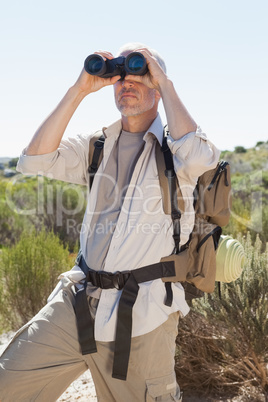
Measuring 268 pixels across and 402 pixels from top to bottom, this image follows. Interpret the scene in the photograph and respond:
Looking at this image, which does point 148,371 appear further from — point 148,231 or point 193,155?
point 193,155

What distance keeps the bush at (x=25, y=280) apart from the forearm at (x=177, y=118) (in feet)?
10.2

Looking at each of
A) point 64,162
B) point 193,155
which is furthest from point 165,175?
point 64,162

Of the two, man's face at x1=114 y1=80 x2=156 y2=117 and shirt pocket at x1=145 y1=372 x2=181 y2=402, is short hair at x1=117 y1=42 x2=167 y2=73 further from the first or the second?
shirt pocket at x1=145 y1=372 x2=181 y2=402

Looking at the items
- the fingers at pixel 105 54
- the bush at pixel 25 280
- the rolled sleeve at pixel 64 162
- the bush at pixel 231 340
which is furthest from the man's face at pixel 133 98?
the bush at pixel 25 280

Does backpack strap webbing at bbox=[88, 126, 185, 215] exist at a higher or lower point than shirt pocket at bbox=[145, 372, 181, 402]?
higher

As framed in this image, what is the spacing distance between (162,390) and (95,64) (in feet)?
5.35

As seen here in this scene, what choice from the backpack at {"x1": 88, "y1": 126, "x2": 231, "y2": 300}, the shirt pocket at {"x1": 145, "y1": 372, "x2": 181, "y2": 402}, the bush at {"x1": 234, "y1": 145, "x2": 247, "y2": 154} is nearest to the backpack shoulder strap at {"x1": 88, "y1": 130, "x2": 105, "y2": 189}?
the backpack at {"x1": 88, "y1": 126, "x2": 231, "y2": 300}

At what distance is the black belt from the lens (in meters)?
2.41

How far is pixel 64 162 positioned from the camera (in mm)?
2719

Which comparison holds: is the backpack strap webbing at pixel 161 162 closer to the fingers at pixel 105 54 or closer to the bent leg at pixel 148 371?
the fingers at pixel 105 54

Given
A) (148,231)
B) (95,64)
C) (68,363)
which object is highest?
(95,64)

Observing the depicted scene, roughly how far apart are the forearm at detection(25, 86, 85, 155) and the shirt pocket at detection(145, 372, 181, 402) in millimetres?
1245

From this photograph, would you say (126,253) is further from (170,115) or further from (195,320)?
(195,320)

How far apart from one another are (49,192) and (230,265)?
8.66m
